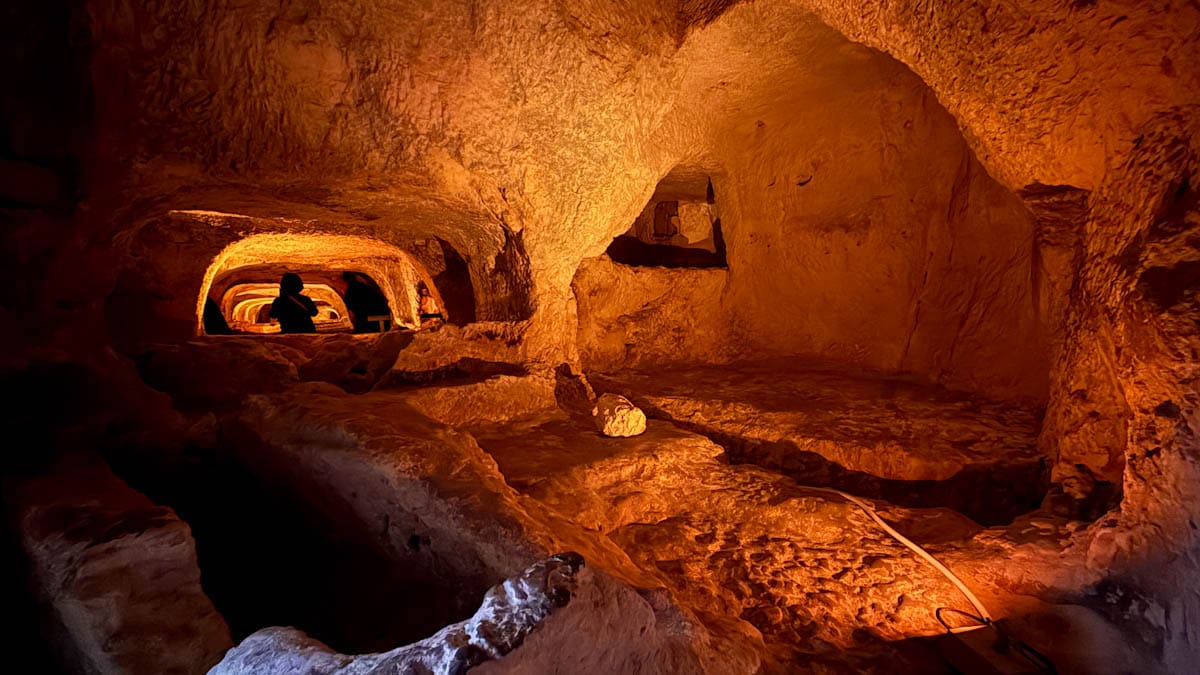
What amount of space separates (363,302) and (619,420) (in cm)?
976

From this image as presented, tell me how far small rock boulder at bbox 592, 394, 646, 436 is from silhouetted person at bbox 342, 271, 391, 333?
8.67 meters

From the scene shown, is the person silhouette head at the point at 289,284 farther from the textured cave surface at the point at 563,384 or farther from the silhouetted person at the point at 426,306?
the textured cave surface at the point at 563,384

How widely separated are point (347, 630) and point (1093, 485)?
3.36 meters

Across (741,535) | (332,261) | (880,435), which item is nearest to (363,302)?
(332,261)

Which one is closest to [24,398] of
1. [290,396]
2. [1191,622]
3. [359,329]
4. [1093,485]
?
[290,396]

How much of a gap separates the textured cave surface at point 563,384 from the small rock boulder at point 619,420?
0.19 m

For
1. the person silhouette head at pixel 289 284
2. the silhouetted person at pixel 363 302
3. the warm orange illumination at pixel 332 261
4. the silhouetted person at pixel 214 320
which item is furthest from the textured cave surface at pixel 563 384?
the silhouetted person at pixel 363 302

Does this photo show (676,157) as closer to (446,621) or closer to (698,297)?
(698,297)

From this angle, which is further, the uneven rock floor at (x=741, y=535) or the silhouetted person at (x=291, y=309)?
the silhouetted person at (x=291, y=309)

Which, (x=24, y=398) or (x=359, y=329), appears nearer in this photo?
(x=24, y=398)

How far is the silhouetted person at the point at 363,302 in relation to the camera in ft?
36.2

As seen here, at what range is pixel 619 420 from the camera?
3.36 m

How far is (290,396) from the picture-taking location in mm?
2621

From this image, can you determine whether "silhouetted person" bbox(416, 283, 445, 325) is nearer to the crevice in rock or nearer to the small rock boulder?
the small rock boulder
